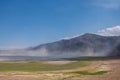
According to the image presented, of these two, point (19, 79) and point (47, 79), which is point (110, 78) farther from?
point (19, 79)

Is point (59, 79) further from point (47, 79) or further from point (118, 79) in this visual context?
point (118, 79)

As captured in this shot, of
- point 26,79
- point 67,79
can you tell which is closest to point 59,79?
point 67,79

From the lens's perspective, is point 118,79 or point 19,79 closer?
point 118,79

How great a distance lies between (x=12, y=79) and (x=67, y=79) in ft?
45.1

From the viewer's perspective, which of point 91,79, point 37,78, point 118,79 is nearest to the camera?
point 118,79

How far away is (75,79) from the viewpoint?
76.4 metres

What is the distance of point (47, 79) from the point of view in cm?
7850

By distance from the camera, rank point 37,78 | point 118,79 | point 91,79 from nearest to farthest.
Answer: point 118,79 < point 91,79 < point 37,78

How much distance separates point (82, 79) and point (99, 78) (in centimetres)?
426

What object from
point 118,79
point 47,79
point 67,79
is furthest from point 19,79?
point 118,79

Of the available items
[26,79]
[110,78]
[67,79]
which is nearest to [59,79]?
[67,79]

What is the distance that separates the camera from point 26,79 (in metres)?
77.8

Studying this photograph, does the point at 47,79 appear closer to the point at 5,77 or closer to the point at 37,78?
the point at 37,78

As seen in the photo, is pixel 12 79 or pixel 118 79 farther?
pixel 12 79
